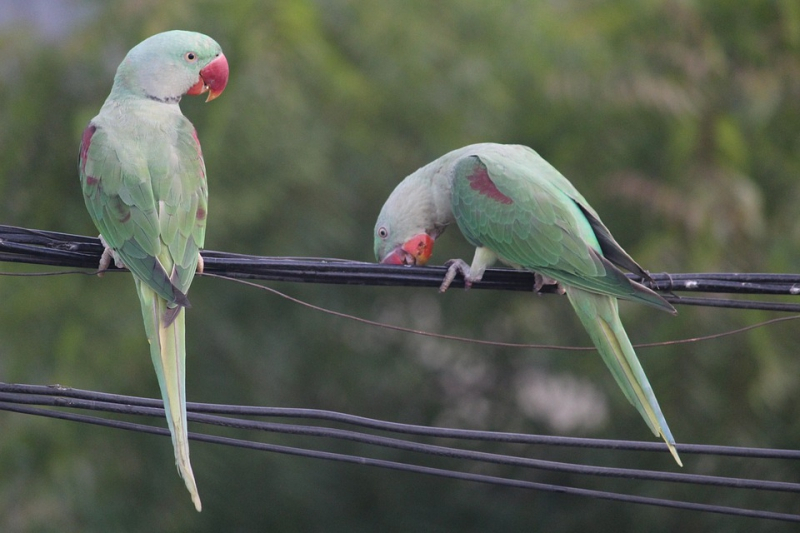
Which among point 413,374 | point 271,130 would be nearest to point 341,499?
point 413,374

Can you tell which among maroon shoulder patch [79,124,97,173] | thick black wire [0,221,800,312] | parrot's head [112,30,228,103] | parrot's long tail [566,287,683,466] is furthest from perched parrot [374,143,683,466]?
maroon shoulder patch [79,124,97,173]

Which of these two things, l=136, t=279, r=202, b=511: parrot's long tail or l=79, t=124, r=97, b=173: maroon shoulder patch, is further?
l=79, t=124, r=97, b=173: maroon shoulder patch

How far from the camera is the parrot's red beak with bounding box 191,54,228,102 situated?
450 cm

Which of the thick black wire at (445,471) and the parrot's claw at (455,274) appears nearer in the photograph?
the thick black wire at (445,471)

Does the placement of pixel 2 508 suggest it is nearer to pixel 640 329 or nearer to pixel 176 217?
pixel 176 217

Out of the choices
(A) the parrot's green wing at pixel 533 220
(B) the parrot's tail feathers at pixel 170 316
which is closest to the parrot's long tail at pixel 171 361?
(B) the parrot's tail feathers at pixel 170 316

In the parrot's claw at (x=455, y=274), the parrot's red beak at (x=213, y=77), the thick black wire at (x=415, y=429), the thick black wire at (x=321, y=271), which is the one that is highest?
the parrot's red beak at (x=213, y=77)

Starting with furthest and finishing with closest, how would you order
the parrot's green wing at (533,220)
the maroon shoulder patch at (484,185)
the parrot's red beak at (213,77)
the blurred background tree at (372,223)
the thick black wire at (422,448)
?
the blurred background tree at (372,223) < the parrot's red beak at (213,77) < the maroon shoulder patch at (484,185) < the parrot's green wing at (533,220) < the thick black wire at (422,448)

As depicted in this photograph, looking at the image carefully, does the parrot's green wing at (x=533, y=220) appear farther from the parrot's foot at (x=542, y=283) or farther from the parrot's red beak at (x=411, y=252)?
the parrot's red beak at (x=411, y=252)

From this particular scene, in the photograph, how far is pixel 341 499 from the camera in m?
7.84

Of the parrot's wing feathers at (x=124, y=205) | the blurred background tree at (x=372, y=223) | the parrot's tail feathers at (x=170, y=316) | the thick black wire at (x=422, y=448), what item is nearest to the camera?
the thick black wire at (x=422, y=448)

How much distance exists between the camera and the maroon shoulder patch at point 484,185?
4.23m

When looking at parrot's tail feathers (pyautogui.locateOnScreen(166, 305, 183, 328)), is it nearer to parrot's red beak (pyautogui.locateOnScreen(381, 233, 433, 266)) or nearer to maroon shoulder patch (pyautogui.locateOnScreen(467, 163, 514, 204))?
parrot's red beak (pyautogui.locateOnScreen(381, 233, 433, 266))

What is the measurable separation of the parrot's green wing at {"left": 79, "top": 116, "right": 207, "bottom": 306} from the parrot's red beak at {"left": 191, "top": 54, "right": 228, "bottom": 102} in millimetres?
468
